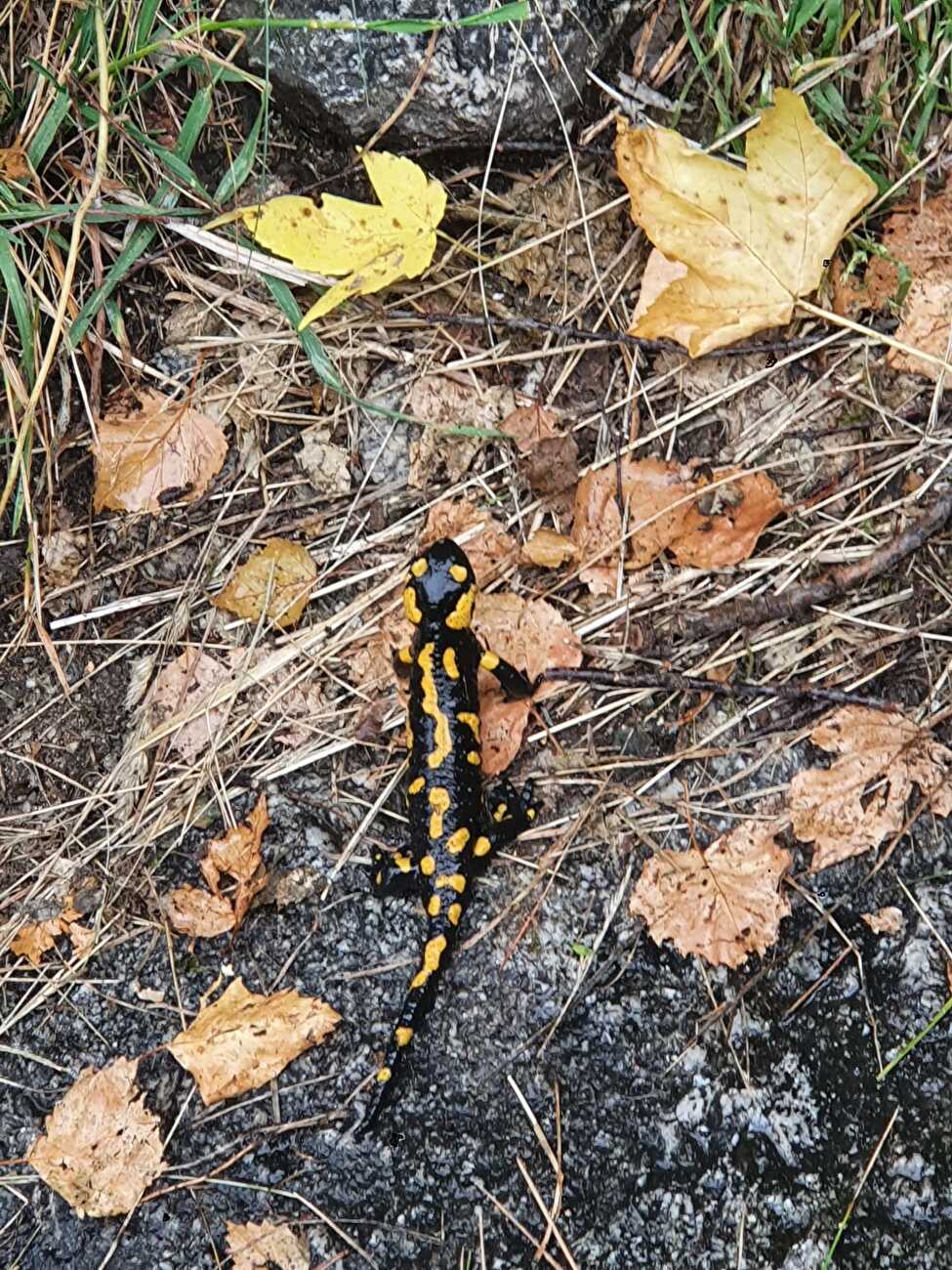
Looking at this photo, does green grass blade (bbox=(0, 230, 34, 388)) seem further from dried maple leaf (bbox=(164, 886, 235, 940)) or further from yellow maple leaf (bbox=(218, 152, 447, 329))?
dried maple leaf (bbox=(164, 886, 235, 940))

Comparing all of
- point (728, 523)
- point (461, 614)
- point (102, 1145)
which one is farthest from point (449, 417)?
point (102, 1145)

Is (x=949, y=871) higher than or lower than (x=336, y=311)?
lower

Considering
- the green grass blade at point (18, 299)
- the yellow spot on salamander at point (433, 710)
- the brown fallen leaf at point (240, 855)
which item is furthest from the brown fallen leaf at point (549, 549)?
the green grass blade at point (18, 299)

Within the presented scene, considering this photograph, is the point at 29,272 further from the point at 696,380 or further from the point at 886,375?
the point at 886,375

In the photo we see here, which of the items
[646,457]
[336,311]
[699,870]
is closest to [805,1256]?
[699,870]

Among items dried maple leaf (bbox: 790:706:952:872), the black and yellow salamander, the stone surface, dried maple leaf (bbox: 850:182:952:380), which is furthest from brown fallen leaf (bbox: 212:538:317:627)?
dried maple leaf (bbox: 850:182:952:380)

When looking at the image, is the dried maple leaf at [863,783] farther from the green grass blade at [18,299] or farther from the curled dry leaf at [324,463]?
the green grass blade at [18,299]
